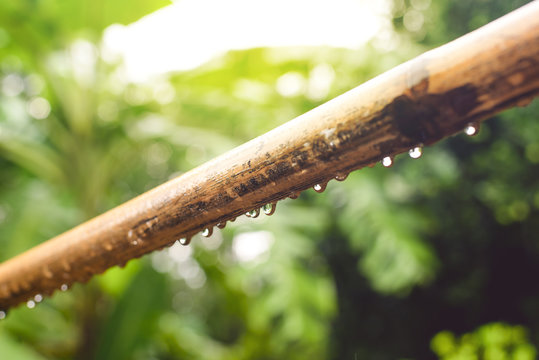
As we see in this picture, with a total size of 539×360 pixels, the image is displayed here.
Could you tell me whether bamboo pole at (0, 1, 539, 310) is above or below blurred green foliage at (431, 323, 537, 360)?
below

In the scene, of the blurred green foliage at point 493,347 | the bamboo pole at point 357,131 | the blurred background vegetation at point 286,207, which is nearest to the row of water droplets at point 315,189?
the bamboo pole at point 357,131

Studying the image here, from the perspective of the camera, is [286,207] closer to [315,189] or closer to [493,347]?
[493,347]

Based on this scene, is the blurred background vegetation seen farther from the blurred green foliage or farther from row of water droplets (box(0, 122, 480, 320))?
row of water droplets (box(0, 122, 480, 320))

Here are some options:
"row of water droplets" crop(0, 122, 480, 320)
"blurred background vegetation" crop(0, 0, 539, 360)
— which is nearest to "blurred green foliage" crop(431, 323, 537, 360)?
"blurred background vegetation" crop(0, 0, 539, 360)

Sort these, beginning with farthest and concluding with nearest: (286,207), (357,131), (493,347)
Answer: (286,207) → (493,347) → (357,131)

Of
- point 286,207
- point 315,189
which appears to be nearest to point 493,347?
point 286,207

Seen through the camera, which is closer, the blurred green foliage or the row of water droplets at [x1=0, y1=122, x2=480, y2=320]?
the row of water droplets at [x1=0, y1=122, x2=480, y2=320]

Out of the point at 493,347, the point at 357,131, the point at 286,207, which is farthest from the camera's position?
the point at 286,207

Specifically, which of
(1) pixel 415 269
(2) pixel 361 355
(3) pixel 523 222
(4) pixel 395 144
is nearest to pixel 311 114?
(4) pixel 395 144
